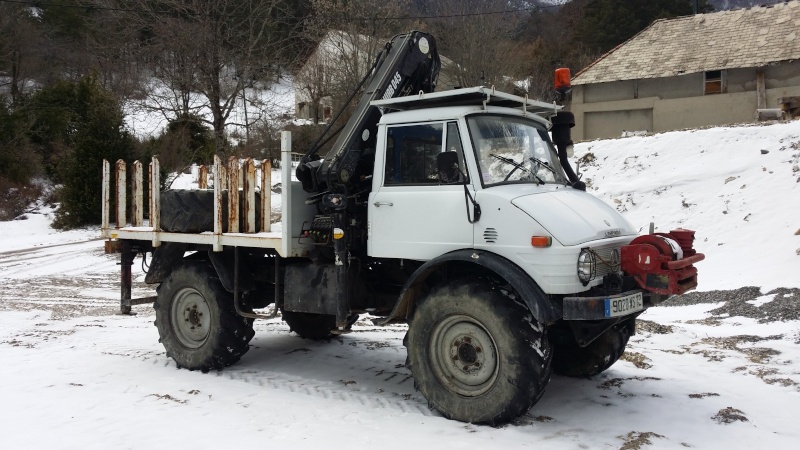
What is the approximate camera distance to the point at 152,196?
7.98 metres

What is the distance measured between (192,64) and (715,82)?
22.0m

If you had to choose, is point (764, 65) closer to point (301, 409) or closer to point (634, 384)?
point (634, 384)

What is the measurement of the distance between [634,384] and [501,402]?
2.05 metres

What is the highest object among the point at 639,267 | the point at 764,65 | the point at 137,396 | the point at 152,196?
the point at 764,65

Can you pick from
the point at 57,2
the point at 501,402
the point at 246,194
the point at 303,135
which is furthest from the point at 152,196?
the point at 57,2

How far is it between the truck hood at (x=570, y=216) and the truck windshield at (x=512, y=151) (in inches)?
13.0

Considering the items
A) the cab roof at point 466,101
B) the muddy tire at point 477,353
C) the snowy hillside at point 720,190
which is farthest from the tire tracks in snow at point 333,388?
the snowy hillside at point 720,190

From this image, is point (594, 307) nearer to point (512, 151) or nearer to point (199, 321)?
point (512, 151)

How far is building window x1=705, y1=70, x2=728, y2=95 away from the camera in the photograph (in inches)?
1172

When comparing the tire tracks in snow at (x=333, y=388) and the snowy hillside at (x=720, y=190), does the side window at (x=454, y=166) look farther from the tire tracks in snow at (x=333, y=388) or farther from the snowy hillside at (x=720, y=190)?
the snowy hillside at (x=720, y=190)

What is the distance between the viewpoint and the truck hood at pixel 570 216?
5477 millimetres

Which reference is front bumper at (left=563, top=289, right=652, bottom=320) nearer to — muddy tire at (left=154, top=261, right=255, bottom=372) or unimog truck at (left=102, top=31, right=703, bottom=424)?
unimog truck at (left=102, top=31, right=703, bottom=424)

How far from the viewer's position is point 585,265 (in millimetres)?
5418

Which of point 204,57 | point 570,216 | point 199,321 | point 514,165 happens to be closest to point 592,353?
point 570,216
